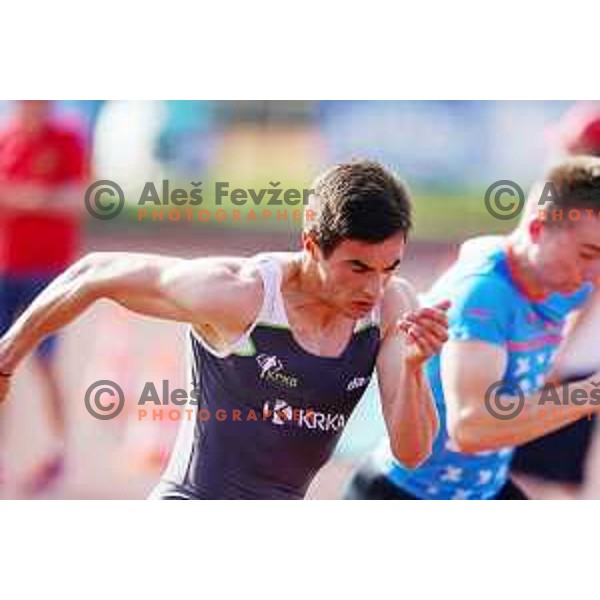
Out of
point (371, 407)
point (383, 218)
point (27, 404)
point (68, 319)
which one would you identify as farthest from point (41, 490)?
point (383, 218)

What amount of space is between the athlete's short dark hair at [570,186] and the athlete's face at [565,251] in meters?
0.04

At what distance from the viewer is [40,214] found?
12.0 ft

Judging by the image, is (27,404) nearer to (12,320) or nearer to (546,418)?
(12,320)

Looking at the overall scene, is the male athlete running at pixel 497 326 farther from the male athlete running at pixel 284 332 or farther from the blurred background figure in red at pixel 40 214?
the blurred background figure in red at pixel 40 214

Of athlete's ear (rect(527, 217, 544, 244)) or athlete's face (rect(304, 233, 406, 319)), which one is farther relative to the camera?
athlete's ear (rect(527, 217, 544, 244))

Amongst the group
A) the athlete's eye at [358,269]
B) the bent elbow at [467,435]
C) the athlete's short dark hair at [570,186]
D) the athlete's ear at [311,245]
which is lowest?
the bent elbow at [467,435]

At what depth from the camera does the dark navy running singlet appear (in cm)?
329

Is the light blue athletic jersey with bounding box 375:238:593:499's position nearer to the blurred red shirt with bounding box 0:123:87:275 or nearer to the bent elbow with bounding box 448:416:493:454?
the bent elbow with bounding box 448:416:493:454

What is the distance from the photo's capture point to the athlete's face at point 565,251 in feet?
11.6

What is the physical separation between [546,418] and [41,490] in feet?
4.19
